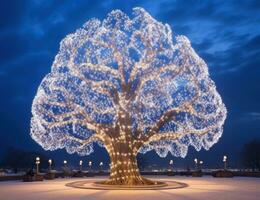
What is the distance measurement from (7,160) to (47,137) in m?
63.7

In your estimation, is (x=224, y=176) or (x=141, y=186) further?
(x=224, y=176)

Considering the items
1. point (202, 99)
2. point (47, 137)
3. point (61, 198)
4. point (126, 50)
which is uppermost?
point (126, 50)

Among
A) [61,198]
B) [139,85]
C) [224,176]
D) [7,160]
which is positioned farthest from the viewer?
[7,160]

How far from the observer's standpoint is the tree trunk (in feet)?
95.9

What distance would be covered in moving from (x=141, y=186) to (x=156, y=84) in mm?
6144

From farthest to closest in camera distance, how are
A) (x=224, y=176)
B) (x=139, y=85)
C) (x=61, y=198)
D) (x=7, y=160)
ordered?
(x=7, y=160) < (x=224, y=176) < (x=139, y=85) < (x=61, y=198)

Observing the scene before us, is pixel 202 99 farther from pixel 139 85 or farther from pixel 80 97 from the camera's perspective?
pixel 80 97

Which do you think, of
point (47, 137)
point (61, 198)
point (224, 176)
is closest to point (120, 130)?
point (47, 137)

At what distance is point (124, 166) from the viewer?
29.4m

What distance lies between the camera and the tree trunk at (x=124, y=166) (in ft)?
95.9

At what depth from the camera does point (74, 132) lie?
30234mm

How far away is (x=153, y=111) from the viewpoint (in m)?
29.2

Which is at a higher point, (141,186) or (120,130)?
(120,130)

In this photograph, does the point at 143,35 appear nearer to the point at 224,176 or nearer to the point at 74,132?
the point at 74,132
